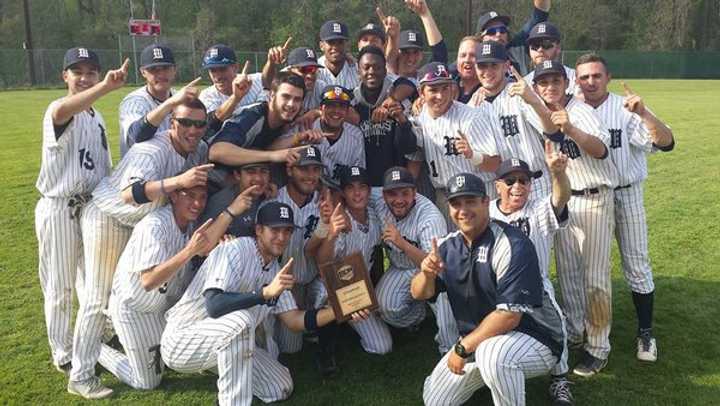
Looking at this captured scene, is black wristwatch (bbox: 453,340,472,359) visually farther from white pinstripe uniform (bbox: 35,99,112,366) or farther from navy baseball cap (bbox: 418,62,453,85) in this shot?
white pinstripe uniform (bbox: 35,99,112,366)

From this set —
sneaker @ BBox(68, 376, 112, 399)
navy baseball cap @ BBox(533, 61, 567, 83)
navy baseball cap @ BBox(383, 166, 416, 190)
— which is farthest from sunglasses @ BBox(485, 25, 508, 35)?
sneaker @ BBox(68, 376, 112, 399)

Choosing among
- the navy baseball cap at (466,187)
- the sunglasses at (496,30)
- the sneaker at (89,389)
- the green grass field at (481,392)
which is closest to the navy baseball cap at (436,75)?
the navy baseball cap at (466,187)

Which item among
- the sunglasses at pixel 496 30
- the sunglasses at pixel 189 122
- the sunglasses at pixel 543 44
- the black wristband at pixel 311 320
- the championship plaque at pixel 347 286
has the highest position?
the sunglasses at pixel 496 30

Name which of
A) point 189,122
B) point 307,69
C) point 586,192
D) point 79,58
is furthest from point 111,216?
point 586,192

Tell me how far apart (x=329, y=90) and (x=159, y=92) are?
153 cm

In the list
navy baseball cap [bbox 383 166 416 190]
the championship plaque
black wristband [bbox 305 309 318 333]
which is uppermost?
navy baseball cap [bbox 383 166 416 190]

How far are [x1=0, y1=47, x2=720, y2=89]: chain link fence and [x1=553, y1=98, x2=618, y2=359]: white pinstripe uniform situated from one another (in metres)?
32.6

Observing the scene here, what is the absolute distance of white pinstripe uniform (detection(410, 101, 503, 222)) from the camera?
5227 mm

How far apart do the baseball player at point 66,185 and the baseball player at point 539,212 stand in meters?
2.99

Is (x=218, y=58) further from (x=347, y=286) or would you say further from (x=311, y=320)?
(x=311, y=320)

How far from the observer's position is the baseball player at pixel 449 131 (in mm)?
5172

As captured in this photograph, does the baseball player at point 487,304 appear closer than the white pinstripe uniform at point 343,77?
Yes

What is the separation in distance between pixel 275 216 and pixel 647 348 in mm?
3224

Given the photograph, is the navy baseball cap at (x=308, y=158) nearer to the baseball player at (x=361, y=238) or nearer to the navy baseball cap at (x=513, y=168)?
the baseball player at (x=361, y=238)
